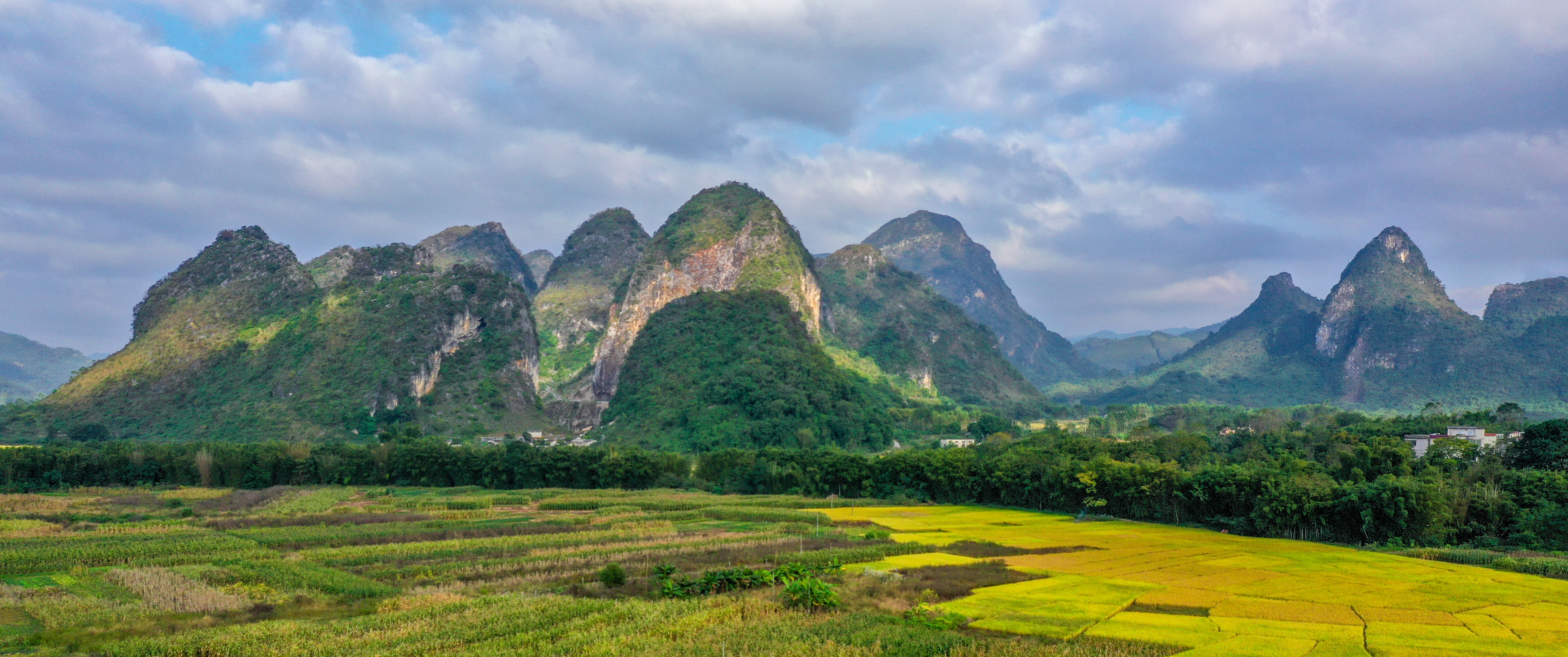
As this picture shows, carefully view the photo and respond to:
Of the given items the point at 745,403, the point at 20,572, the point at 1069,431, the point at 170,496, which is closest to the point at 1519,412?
the point at 1069,431

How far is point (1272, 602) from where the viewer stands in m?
25.5

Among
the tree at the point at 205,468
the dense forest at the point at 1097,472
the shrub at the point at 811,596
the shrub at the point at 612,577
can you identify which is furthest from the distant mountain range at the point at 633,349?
the shrub at the point at 811,596

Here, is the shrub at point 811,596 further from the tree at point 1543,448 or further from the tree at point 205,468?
the tree at point 205,468

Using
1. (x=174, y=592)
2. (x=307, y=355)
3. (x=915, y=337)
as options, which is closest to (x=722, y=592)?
(x=174, y=592)

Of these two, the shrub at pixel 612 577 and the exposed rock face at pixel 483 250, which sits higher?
the exposed rock face at pixel 483 250

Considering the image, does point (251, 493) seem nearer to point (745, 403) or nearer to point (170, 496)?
point (170, 496)

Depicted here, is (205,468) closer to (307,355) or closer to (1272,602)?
(307,355)

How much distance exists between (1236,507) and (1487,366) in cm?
15075

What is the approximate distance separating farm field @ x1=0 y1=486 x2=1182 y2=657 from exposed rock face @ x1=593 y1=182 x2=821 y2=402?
271ft

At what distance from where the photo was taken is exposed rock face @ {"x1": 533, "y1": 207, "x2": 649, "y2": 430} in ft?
422

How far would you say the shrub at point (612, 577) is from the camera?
2742cm

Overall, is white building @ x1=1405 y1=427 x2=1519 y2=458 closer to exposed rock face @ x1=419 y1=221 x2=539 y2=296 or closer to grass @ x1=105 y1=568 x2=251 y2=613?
grass @ x1=105 y1=568 x2=251 y2=613

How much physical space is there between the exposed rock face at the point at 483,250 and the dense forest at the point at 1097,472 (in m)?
98.3

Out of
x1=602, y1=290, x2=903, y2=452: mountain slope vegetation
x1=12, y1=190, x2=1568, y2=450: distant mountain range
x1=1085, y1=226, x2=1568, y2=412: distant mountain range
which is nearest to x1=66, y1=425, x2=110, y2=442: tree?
x1=12, y1=190, x2=1568, y2=450: distant mountain range
